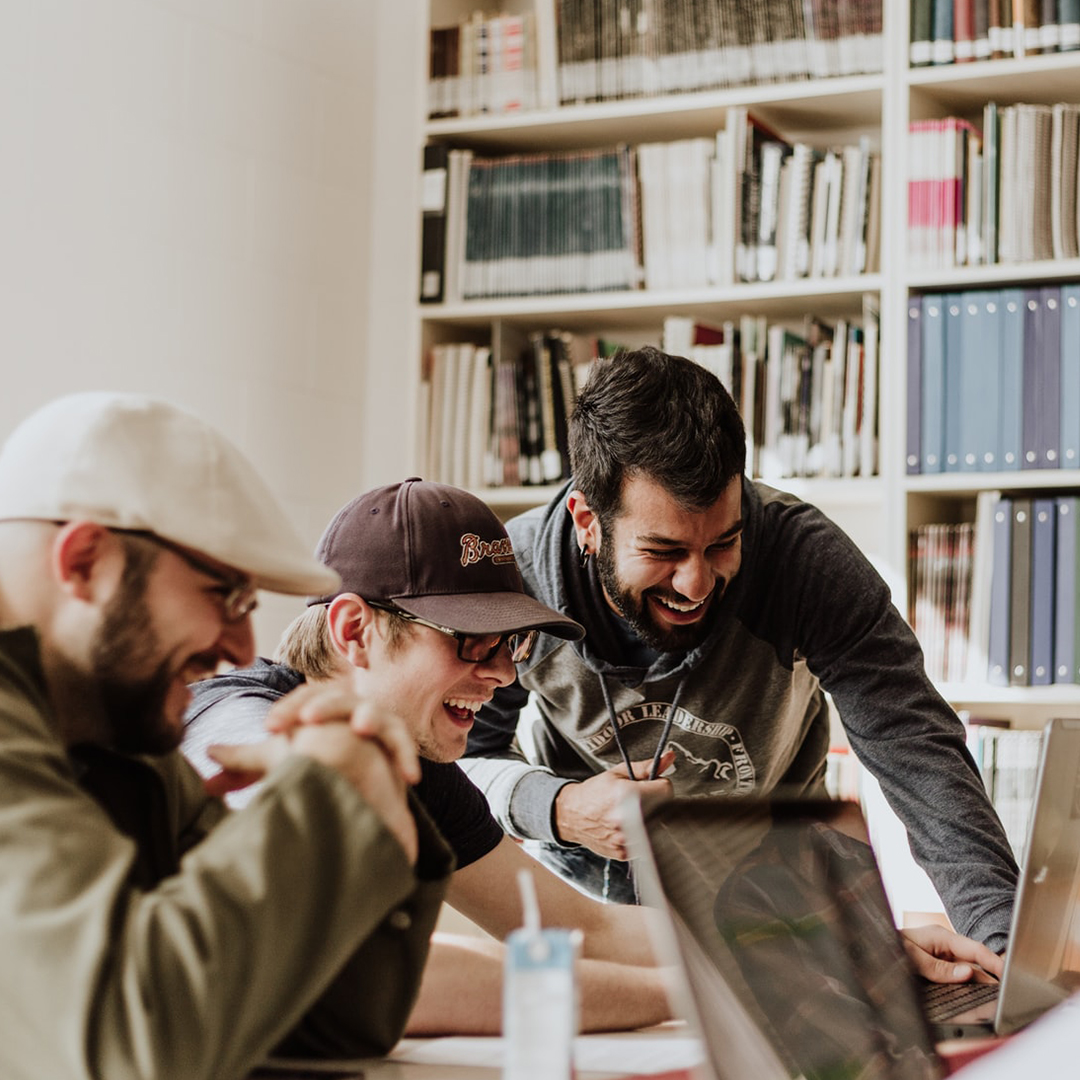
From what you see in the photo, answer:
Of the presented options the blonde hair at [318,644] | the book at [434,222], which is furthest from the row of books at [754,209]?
the blonde hair at [318,644]

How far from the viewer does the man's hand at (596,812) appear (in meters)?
1.76

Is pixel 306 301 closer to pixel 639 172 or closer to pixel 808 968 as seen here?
pixel 639 172

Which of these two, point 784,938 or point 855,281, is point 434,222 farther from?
point 784,938

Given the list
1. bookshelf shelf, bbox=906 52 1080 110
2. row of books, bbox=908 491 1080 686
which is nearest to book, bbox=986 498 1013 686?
row of books, bbox=908 491 1080 686

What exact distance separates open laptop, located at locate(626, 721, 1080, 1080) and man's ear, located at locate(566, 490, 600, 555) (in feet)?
2.92

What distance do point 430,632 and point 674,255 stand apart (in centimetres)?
163

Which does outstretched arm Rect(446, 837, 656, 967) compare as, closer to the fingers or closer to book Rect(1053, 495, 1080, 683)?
the fingers

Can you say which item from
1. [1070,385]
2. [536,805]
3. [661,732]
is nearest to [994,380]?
[1070,385]

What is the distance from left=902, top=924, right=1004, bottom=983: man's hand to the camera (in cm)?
140

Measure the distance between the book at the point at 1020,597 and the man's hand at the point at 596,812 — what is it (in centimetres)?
108

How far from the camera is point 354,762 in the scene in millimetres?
864

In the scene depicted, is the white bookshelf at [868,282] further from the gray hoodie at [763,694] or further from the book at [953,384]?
the gray hoodie at [763,694]

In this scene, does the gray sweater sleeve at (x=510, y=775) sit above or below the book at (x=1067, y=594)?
below

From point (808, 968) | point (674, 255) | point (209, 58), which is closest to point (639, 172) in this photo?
point (674, 255)
